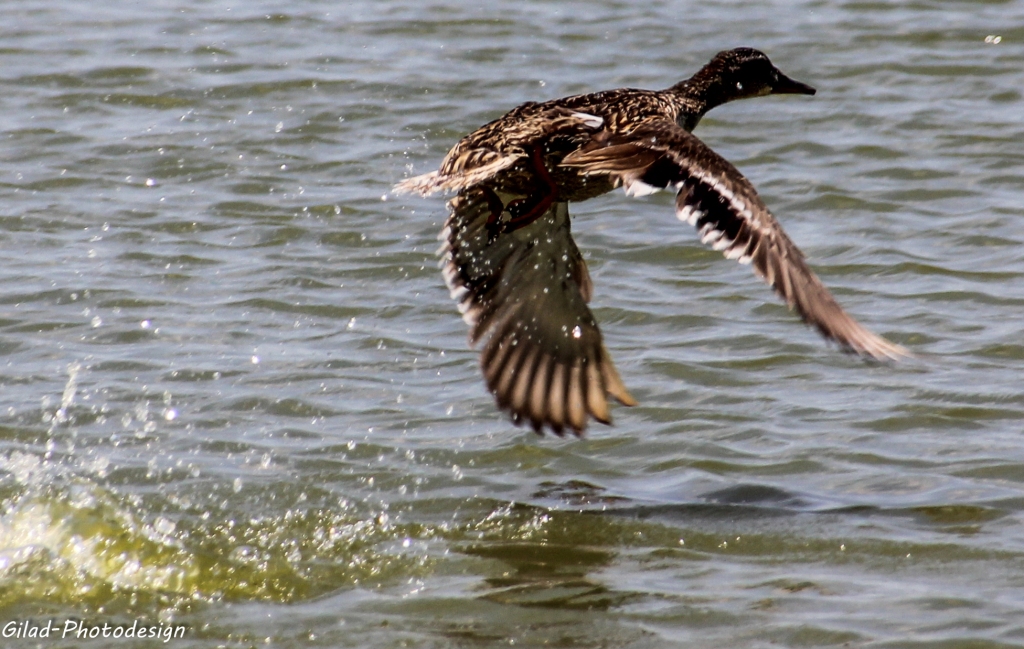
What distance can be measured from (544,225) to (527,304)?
12.2 inches

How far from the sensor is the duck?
506cm

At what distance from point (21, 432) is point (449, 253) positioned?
1.67m

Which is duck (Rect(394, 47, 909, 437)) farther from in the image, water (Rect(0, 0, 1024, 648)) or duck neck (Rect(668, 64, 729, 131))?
water (Rect(0, 0, 1024, 648))

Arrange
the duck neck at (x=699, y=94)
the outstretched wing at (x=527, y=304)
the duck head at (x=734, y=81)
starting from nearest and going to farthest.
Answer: the outstretched wing at (x=527, y=304) → the duck neck at (x=699, y=94) → the duck head at (x=734, y=81)

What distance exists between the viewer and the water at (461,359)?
473cm

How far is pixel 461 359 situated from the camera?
6.67m

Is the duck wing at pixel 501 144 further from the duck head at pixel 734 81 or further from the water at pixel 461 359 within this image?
the duck head at pixel 734 81

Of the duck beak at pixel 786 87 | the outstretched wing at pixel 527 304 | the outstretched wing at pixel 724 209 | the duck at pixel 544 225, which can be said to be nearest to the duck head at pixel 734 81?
the duck beak at pixel 786 87

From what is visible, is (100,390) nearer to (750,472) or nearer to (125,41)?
(750,472)

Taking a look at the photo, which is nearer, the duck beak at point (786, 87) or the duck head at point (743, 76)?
the duck head at point (743, 76)

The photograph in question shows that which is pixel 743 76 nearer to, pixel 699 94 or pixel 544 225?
pixel 699 94

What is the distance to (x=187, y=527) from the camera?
17.0ft

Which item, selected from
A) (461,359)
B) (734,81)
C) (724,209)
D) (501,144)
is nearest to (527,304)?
(461,359)

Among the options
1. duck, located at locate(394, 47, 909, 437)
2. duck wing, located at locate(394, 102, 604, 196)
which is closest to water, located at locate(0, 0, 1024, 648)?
duck, located at locate(394, 47, 909, 437)
